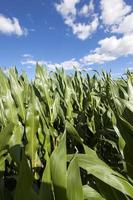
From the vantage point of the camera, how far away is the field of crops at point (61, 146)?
0.62 metres

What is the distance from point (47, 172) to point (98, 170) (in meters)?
0.20

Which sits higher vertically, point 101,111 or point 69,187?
point 101,111

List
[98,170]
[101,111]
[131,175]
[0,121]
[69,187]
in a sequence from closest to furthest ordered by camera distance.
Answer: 1. [69,187]
2. [98,170]
3. [131,175]
4. [0,121]
5. [101,111]

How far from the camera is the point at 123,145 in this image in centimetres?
99

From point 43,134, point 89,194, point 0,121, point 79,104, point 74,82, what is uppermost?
point 74,82

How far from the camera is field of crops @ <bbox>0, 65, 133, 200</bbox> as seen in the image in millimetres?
620

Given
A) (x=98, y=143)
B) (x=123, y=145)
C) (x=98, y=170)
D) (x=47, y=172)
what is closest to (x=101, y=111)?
(x=98, y=143)

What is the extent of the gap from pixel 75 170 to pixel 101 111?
2205 millimetres

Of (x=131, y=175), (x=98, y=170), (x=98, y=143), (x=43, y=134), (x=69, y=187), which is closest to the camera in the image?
(x=69, y=187)

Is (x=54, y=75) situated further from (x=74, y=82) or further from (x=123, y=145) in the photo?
(x=123, y=145)

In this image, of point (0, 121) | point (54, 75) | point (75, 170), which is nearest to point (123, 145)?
point (75, 170)

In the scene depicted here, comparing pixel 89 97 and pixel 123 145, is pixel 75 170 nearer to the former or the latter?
pixel 123 145

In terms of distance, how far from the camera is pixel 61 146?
67 cm

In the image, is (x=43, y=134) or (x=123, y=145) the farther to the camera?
(x=43, y=134)
